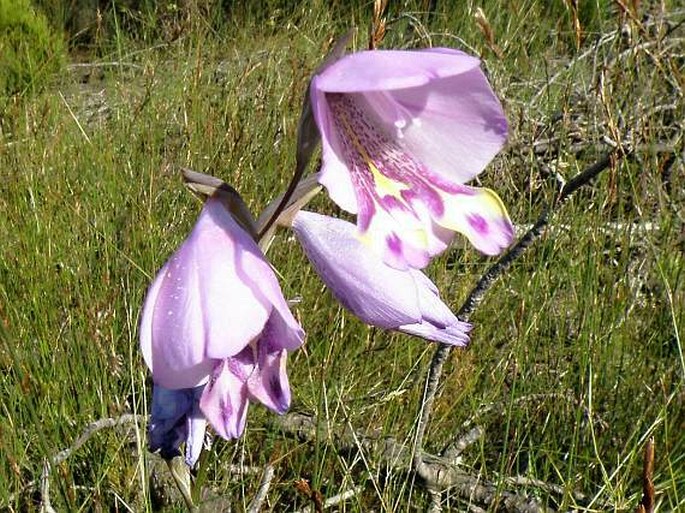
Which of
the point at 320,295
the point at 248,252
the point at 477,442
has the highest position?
the point at 248,252

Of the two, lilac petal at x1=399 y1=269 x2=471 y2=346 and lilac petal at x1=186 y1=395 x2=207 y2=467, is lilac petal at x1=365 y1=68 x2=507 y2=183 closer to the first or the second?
lilac petal at x1=399 y1=269 x2=471 y2=346

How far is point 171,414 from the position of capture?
3.22 ft

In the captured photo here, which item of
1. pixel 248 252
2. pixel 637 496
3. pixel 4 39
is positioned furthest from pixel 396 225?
pixel 4 39

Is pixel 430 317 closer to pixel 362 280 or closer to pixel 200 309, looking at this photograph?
pixel 362 280

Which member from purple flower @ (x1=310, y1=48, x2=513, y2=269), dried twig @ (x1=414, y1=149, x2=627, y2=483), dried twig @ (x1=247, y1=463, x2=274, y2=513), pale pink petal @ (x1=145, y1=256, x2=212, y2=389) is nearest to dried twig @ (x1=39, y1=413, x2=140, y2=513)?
dried twig @ (x1=247, y1=463, x2=274, y2=513)

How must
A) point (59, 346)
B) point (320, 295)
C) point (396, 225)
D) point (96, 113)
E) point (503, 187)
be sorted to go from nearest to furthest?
point (396, 225), point (59, 346), point (320, 295), point (503, 187), point (96, 113)

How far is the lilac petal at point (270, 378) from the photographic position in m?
0.88

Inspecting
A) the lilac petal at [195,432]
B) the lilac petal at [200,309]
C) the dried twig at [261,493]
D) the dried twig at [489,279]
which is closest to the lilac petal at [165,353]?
the lilac petal at [200,309]

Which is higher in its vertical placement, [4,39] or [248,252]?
[248,252]

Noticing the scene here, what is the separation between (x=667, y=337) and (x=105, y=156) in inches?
67.3

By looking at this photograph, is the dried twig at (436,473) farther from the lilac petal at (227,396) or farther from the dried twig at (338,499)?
the lilac petal at (227,396)

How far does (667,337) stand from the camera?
2.06 metres

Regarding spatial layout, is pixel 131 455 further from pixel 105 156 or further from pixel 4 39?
pixel 4 39

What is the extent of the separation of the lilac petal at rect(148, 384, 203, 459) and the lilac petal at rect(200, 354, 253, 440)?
89 millimetres
